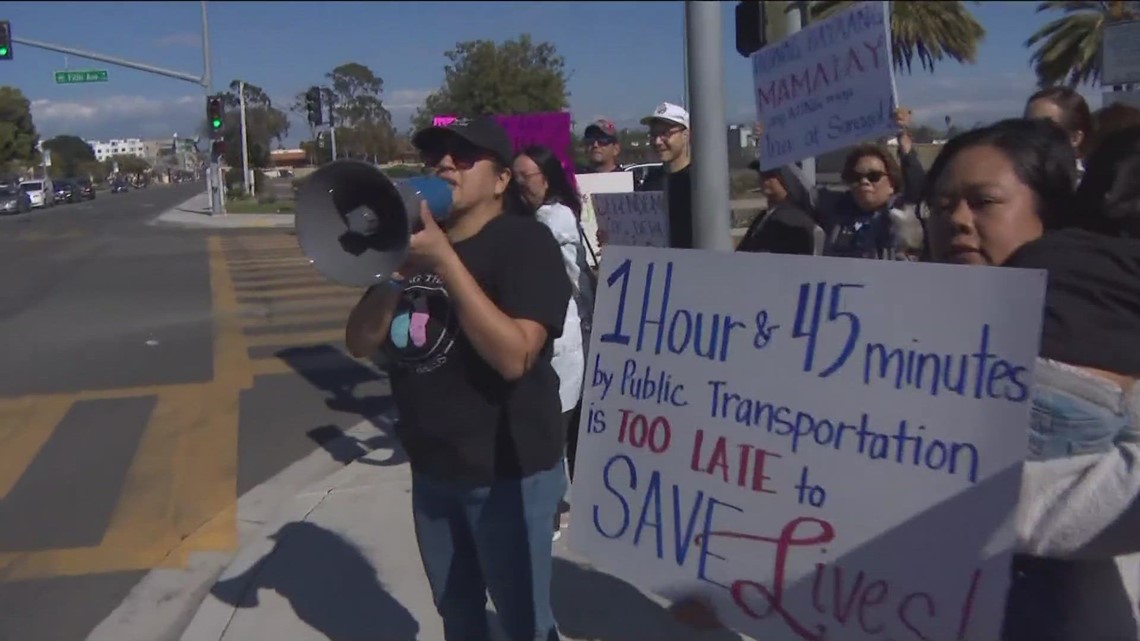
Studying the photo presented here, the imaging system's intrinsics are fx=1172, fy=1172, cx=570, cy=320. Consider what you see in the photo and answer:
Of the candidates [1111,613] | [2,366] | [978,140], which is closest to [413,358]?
[978,140]

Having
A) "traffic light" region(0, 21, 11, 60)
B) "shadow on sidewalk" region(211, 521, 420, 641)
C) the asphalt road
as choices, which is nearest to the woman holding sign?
"shadow on sidewalk" region(211, 521, 420, 641)

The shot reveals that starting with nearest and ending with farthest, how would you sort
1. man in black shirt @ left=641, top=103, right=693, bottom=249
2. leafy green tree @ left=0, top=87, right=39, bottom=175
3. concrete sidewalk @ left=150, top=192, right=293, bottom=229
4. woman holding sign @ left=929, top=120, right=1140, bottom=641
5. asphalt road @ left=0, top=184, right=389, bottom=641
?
woman holding sign @ left=929, top=120, right=1140, bottom=641
man in black shirt @ left=641, top=103, right=693, bottom=249
asphalt road @ left=0, top=184, right=389, bottom=641
leafy green tree @ left=0, top=87, right=39, bottom=175
concrete sidewalk @ left=150, top=192, right=293, bottom=229

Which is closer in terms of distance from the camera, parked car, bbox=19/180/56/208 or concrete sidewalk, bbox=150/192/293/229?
concrete sidewalk, bbox=150/192/293/229

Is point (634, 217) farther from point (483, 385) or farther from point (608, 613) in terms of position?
point (483, 385)

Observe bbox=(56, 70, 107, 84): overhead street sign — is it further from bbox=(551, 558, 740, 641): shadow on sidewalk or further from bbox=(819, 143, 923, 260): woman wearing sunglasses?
bbox=(551, 558, 740, 641): shadow on sidewalk

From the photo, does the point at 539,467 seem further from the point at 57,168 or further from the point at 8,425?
the point at 57,168

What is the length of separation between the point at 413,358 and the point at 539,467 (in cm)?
41

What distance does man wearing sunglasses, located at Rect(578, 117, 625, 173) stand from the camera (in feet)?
22.5

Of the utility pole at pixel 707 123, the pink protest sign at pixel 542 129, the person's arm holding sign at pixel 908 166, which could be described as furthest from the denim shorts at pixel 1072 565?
the pink protest sign at pixel 542 129

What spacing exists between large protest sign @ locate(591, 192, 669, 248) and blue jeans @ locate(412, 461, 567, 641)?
8.13 ft

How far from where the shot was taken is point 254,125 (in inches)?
2286

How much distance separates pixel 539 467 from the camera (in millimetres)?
2852

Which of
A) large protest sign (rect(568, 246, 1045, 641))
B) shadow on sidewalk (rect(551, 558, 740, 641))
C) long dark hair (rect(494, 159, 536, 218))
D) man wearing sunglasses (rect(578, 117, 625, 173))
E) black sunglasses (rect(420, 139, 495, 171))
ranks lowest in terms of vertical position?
shadow on sidewalk (rect(551, 558, 740, 641))

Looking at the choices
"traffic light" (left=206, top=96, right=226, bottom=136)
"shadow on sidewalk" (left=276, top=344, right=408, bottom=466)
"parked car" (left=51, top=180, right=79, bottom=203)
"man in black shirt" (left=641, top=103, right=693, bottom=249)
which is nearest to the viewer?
"man in black shirt" (left=641, top=103, right=693, bottom=249)
